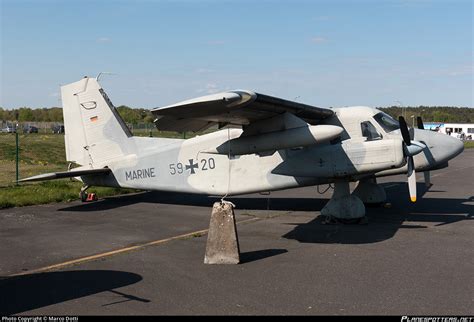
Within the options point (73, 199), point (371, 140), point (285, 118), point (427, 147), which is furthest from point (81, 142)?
point (427, 147)

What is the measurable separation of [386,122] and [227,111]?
488 cm

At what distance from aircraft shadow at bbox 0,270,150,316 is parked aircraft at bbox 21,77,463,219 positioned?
2.87 meters

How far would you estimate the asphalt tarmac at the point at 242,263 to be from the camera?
595cm

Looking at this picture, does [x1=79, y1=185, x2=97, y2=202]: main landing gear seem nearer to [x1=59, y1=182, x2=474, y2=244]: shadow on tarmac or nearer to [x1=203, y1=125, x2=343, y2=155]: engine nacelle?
[x1=59, y1=182, x2=474, y2=244]: shadow on tarmac

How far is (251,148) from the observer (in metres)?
10.5

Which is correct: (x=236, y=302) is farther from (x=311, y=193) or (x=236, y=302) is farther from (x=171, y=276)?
(x=311, y=193)

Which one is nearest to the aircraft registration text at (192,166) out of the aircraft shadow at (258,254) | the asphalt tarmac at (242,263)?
the asphalt tarmac at (242,263)

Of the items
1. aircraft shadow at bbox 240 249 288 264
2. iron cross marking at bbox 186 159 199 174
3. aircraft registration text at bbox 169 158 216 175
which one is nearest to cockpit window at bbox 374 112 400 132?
aircraft registration text at bbox 169 158 216 175

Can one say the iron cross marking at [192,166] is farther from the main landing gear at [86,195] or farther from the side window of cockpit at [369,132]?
the side window of cockpit at [369,132]

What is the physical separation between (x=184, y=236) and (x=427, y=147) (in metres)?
6.24

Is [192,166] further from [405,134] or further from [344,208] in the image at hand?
[405,134]

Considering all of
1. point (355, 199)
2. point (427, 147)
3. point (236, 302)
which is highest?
point (427, 147)

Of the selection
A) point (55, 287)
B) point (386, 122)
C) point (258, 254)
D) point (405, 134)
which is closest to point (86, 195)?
point (258, 254)

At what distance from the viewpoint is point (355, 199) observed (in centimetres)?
1150
